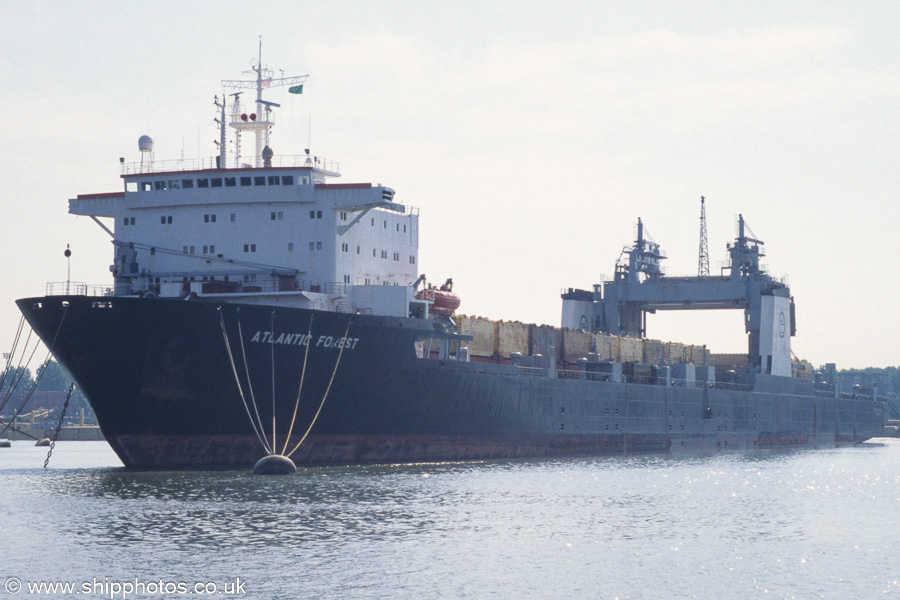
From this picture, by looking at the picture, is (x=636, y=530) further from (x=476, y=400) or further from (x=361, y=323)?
(x=476, y=400)

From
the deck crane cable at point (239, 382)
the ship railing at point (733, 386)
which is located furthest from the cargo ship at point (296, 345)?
the ship railing at point (733, 386)

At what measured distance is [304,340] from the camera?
36156mm

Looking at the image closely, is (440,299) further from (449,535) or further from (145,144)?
(449,535)

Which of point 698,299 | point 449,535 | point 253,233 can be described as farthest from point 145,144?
point 698,299

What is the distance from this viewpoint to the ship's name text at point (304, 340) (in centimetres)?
3525

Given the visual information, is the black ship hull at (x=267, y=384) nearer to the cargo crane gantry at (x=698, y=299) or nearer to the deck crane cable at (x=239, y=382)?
the deck crane cable at (x=239, y=382)

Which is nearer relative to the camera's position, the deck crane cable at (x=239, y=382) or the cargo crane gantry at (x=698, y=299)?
the deck crane cable at (x=239, y=382)

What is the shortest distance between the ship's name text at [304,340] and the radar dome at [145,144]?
12408 mm

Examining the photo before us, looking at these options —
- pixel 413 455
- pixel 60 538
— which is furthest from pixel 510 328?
pixel 60 538

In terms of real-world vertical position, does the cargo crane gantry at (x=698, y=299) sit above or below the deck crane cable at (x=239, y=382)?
above

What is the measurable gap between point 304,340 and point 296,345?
0.33 metres

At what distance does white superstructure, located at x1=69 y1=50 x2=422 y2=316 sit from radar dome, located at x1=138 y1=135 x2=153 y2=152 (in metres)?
0.69

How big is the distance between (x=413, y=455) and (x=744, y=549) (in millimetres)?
17694

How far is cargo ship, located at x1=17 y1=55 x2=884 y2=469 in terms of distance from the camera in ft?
113
